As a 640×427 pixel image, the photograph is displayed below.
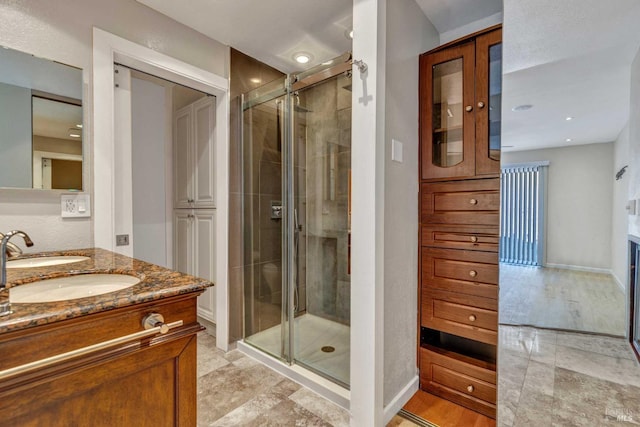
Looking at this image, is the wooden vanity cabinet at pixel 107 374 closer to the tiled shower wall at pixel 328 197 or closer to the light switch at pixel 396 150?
the light switch at pixel 396 150

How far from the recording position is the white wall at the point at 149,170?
281 centimetres

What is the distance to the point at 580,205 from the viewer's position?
48.0 inches

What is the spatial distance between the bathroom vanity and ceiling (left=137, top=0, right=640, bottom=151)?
1533mm

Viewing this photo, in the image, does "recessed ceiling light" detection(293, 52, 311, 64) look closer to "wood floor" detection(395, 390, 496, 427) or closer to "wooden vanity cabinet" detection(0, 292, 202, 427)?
"wooden vanity cabinet" detection(0, 292, 202, 427)

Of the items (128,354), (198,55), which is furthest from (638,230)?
(198,55)

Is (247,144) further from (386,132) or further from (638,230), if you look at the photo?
(638,230)

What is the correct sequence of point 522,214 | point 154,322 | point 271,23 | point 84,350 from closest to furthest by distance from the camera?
point 84,350, point 154,322, point 522,214, point 271,23

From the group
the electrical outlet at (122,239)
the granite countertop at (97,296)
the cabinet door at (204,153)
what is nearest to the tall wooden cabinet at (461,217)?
the granite countertop at (97,296)

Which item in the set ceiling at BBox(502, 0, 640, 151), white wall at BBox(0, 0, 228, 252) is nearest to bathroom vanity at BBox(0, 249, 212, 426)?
white wall at BBox(0, 0, 228, 252)

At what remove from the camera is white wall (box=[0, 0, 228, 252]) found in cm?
147

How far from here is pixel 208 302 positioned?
9.03ft

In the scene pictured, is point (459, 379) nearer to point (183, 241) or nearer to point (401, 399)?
point (401, 399)

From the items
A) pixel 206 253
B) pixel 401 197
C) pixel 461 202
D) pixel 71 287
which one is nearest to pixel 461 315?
pixel 461 202

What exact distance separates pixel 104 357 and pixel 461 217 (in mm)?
1702
